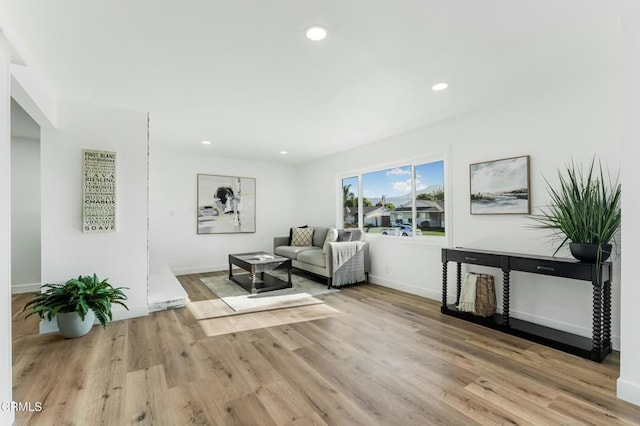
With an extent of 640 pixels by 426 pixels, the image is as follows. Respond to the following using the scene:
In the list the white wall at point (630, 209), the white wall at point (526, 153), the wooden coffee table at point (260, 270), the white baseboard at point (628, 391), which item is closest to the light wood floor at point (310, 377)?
the white baseboard at point (628, 391)

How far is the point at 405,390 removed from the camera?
2.09 m

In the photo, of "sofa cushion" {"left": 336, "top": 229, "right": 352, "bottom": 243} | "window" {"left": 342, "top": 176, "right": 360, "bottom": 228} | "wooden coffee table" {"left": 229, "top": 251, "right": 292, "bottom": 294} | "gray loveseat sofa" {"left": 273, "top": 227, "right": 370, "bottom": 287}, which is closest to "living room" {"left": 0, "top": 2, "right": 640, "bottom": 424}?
"gray loveseat sofa" {"left": 273, "top": 227, "right": 370, "bottom": 287}

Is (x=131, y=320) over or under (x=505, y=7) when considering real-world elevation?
under

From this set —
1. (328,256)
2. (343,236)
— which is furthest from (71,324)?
(343,236)

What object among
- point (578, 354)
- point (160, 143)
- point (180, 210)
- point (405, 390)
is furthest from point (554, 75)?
point (180, 210)

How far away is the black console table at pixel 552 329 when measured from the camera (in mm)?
2523

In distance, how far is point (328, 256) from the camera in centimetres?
496

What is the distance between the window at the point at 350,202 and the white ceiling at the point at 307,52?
83.0 inches

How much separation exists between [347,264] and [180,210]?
357 cm

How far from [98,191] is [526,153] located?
15.3 ft

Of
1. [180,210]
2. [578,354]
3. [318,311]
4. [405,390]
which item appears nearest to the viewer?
[405,390]

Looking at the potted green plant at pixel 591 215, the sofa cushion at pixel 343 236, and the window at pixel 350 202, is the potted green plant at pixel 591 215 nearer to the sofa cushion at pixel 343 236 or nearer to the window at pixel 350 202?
the sofa cushion at pixel 343 236

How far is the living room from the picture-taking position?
6.61ft

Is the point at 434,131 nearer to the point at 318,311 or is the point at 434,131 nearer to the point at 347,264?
the point at 347,264
